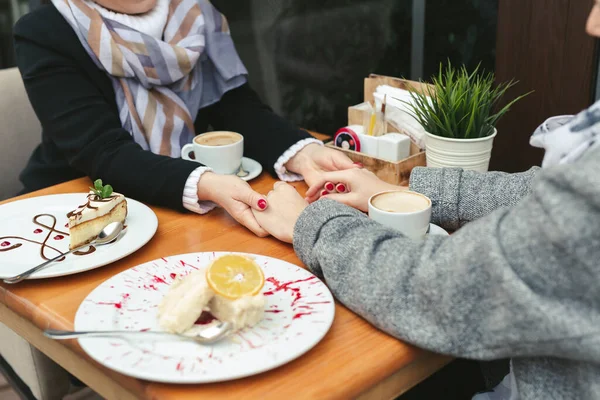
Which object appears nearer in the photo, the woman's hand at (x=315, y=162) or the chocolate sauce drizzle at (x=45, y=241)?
the chocolate sauce drizzle at (x=45, y=241)

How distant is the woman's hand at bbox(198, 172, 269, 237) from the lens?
3.65ft

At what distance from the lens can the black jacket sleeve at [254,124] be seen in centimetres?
146

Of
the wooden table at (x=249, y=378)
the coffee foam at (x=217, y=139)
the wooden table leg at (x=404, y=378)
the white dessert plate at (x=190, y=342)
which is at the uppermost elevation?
the coffee foam at (x=217, y=139)

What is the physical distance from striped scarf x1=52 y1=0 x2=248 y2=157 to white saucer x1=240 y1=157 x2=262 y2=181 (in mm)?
237

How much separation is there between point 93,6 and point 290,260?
0.88m

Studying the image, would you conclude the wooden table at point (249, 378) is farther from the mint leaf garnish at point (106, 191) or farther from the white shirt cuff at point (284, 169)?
the white shirt cuff at point (284, 169)

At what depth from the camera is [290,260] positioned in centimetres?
101

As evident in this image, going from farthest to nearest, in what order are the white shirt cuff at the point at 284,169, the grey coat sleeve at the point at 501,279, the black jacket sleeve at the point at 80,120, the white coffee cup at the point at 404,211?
the white shirt cuff at the point at 284,169 → the black jacket sleeve at the point at 80,120 → the white coffee cup at the point at 404,211 → the grey coat sleeve at the point at 501,279

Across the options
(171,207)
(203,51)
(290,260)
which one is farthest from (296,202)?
(203,51)

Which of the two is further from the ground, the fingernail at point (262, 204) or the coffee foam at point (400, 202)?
the coffee foam at point (400, 202)

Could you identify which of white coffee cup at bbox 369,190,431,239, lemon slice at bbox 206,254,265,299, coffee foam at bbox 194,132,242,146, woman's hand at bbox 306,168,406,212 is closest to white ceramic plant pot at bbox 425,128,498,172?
woman's hand at bbox 306,168,406,212

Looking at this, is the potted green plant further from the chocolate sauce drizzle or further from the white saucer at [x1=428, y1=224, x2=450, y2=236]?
the chocolate sauce drizzle

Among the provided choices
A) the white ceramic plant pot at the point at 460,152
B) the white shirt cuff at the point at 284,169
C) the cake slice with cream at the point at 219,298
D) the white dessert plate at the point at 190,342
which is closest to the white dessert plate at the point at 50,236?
the white dessert plate at the point at 190,342

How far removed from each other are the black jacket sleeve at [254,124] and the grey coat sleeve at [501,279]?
0.66 meters
